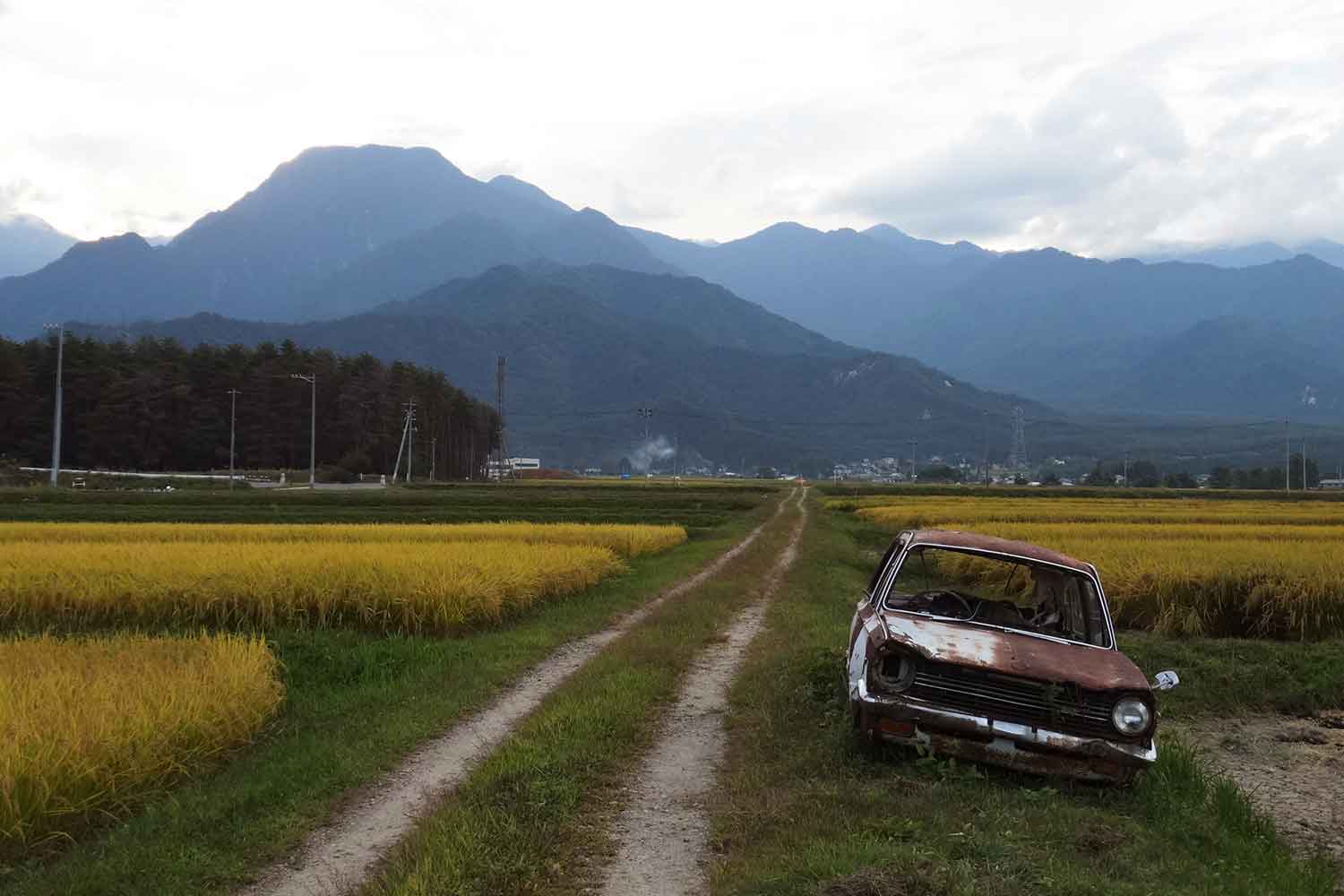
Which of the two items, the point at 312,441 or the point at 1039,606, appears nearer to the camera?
the point at 1039,606

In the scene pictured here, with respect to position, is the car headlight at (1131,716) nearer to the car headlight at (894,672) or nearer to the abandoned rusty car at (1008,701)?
the abandoned rusty car at (1008,701)

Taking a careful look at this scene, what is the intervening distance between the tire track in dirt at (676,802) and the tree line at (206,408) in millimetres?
103272

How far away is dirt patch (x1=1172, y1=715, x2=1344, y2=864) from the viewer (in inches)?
324

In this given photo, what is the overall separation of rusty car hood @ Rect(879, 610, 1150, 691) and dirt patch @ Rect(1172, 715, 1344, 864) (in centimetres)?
184

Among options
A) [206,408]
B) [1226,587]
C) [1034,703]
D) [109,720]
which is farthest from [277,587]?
[206,408]

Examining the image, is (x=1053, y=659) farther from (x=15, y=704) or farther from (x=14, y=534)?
(x=14, y=534)

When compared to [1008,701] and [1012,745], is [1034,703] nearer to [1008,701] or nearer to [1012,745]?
[1008,701]

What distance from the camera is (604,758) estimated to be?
8.79 m

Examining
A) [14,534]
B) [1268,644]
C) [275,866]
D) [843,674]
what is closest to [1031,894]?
[275,866]

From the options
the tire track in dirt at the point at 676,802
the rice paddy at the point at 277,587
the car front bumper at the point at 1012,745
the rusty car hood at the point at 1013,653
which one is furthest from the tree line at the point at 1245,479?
the car front bumper at the point at 1012,745

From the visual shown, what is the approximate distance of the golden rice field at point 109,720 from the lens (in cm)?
711

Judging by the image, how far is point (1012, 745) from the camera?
25.4ft

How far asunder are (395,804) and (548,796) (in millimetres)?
1341

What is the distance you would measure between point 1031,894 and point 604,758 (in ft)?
14.1
